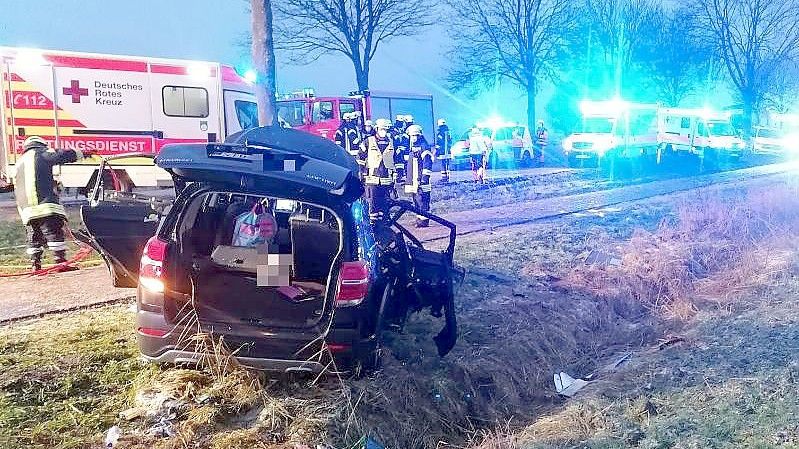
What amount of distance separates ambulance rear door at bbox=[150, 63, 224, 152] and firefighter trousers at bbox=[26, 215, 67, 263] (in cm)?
529

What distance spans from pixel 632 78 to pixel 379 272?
37.4 meters

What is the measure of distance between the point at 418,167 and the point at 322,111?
771cm

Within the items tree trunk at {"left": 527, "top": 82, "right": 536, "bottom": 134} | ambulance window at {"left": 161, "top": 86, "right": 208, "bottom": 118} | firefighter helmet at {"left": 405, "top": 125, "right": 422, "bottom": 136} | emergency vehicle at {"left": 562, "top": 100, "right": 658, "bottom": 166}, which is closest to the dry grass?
firefighter helmet at {"left": 405, "top": 125, "right": 422, "bottom": 136}

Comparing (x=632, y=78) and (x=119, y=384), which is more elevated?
(x=632, y=78)

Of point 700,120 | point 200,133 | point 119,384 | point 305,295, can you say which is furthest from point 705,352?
point 700,120

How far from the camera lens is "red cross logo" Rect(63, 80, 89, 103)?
11188 mm

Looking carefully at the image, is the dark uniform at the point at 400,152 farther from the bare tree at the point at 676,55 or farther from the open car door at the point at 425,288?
the bare tree at the point at 676,55

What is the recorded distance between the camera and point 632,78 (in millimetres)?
37625

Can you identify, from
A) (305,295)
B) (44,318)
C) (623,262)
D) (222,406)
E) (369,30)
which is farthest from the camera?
(369,30)

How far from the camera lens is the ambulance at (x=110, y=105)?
1091 cm

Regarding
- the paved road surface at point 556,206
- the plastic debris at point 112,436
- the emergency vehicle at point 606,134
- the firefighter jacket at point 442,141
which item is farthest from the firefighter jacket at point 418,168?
the emergency vehicle at point 606,134

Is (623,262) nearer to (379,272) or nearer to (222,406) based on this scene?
(379,272)

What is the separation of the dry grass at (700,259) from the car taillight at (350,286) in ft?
13.1

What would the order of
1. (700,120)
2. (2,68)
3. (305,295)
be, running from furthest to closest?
(700,120) → (2,68) → (305,295)
